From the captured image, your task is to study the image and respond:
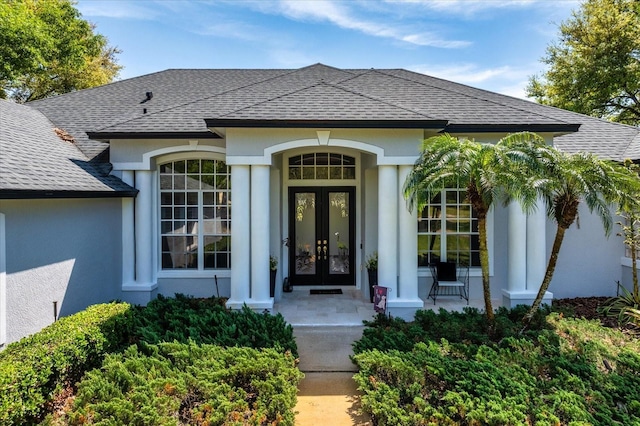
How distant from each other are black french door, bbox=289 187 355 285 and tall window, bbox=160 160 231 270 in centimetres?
197

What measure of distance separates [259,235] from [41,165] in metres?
4.39

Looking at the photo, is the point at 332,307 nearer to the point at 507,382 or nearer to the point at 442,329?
the point at 442,329

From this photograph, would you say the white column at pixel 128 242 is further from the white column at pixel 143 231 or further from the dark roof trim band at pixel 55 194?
the dark roof trim band at pixel 55 194

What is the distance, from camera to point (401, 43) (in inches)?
573

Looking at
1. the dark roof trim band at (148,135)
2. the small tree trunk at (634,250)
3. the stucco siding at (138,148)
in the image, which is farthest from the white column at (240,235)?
the small tree trunk at (634,250)

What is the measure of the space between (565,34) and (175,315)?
26.3 m

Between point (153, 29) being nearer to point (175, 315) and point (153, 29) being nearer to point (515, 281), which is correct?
point (175, 315)

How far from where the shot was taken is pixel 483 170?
594 centimetres

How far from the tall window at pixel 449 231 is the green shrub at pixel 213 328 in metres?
4.57

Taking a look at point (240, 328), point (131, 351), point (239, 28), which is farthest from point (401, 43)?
point (131, 351)

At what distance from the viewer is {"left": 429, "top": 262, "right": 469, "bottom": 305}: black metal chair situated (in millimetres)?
8727

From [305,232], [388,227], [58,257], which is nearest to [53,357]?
[58,257]

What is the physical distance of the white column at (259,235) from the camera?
7348mm

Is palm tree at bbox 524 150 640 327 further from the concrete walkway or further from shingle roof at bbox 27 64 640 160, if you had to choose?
the concrete walkway
